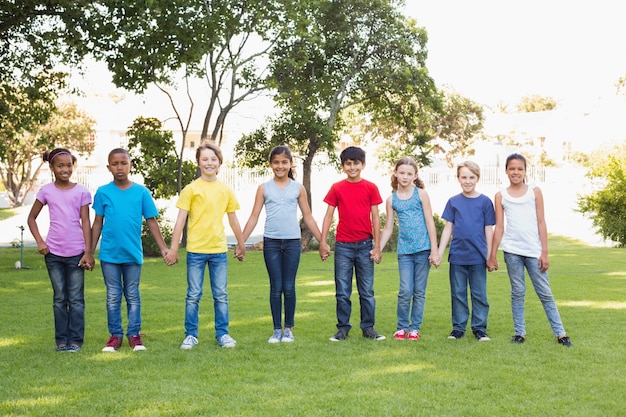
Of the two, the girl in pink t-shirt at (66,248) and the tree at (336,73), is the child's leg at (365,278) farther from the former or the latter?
the tree at (336,73)

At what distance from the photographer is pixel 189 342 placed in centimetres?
693

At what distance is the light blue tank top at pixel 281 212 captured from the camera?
23.4 feet

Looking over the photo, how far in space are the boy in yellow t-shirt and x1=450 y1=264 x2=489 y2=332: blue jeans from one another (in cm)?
194

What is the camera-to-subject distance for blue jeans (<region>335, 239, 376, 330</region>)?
7.29m

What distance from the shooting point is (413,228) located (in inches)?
289

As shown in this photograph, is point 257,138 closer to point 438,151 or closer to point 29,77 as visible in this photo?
point 29,77

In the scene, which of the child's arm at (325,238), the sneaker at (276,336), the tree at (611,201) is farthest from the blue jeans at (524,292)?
the tree at (611,201)

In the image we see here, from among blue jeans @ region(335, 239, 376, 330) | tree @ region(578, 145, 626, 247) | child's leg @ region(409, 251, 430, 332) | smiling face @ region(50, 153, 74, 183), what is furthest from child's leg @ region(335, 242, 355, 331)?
tree @ region(578, 145, 626, 247)

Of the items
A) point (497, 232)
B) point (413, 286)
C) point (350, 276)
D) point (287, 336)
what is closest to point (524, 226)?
point (497, 232)

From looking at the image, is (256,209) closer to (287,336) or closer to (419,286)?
(287,336)

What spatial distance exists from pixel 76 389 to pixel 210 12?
1415cm

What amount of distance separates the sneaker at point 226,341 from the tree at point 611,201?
19.0m

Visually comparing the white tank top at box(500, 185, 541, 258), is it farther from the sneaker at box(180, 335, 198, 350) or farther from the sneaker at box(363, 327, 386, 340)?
the sneaker at box(180, 335, 198, 350)

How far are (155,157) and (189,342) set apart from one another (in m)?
15.0
